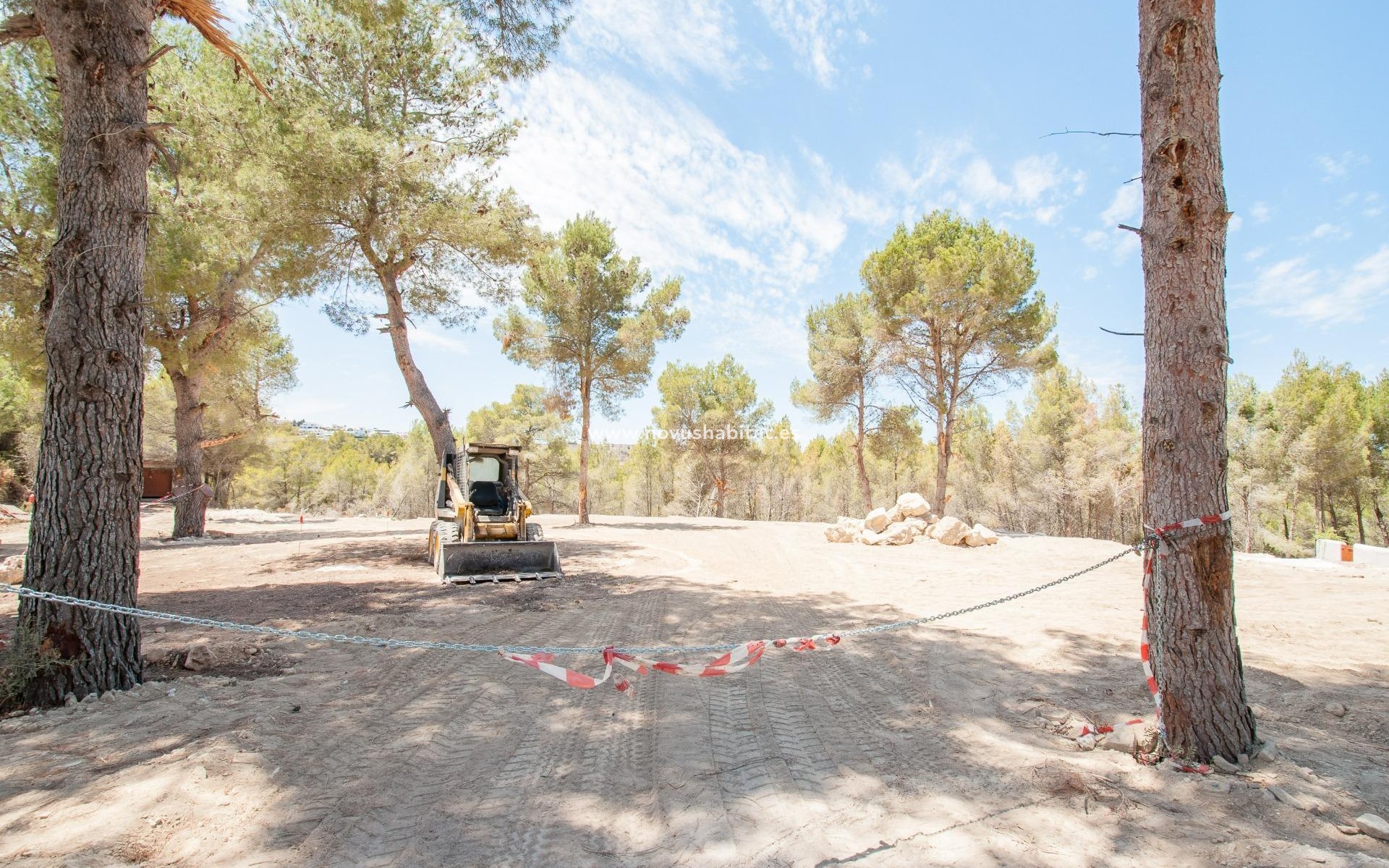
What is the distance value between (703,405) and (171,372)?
2047 cm

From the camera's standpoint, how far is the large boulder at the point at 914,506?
584 inches

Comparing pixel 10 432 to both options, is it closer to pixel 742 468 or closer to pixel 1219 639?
pixel 742 468

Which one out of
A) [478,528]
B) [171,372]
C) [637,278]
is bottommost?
[478,528]

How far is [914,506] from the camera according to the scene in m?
14.9

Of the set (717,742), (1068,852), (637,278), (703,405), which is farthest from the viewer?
(703,405)

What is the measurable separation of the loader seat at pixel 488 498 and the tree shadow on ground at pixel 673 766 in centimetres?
502

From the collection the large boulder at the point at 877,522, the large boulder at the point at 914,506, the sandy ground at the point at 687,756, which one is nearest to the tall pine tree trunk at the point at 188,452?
the sandy ground at the point at 687,756

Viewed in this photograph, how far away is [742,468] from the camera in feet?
102

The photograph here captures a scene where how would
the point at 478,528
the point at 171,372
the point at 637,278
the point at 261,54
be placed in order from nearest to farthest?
the point at 478,528
the point at 261,54
the point at 171,372
the point at 637,278

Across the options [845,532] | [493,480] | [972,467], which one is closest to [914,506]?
[845,532]

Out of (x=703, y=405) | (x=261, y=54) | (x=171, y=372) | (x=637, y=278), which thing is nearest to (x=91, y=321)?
(x=261, y=54)

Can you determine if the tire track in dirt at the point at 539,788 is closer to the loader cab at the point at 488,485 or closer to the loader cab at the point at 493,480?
the loader cab at the point at 493,480

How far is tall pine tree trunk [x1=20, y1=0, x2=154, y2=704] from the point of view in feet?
12.0

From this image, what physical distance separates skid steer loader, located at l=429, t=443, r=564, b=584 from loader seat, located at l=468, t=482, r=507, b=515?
1 cm
